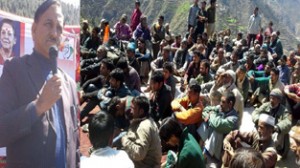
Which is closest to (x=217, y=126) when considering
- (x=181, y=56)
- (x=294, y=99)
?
(x=294, y=99)

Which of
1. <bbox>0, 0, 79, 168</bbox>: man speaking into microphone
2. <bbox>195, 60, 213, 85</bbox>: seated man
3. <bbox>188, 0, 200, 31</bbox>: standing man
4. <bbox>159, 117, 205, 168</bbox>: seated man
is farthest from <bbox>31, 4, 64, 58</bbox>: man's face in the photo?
<bbox>188, 0, 200, 31</bbox>: standing man

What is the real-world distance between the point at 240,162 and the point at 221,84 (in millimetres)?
4112

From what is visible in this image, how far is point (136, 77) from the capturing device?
6.16 metres

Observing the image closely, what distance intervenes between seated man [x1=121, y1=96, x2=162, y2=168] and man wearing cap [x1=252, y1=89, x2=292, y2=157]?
214cm

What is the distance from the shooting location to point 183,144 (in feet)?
11.1

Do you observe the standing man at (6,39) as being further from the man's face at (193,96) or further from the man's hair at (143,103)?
the man's face at (193,96)

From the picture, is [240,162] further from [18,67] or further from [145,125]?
[145,125]

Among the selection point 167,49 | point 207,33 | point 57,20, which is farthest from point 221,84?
point 207,33

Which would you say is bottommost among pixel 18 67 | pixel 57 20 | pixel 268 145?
pixel 268 145

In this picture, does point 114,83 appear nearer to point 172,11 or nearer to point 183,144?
point 183,144

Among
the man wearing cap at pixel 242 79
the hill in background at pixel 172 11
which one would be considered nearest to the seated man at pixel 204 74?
the man wearing cap at pixel 242 79

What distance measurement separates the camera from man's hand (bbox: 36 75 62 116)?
1.83 metres

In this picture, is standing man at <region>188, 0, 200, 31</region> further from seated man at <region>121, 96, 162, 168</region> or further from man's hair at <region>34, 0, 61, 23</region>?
man's hair at <region>34, 0, 61, 23</region>

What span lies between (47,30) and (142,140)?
80.6 inches
